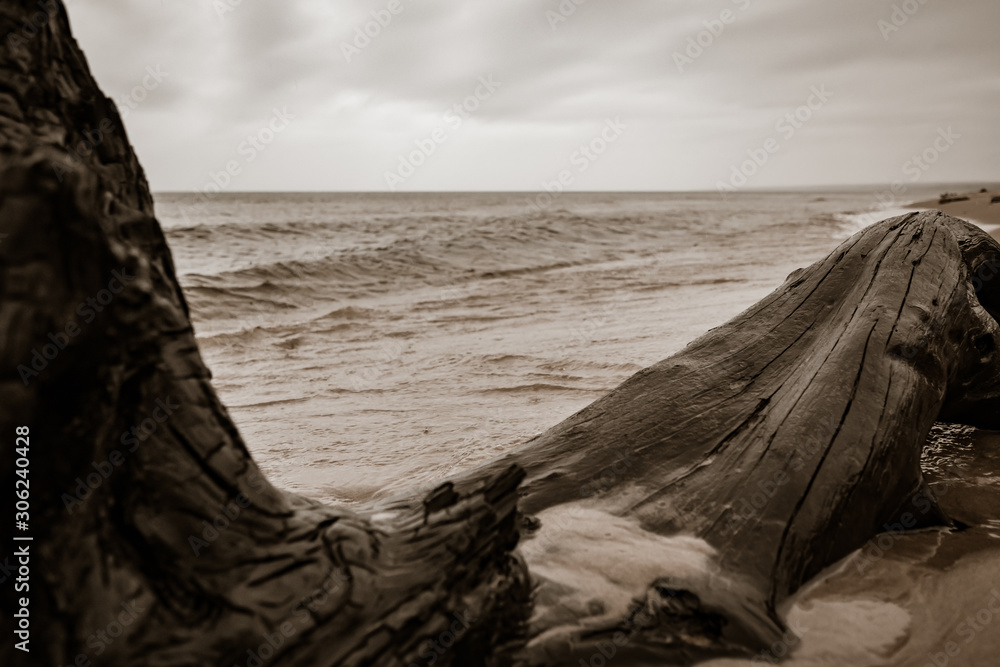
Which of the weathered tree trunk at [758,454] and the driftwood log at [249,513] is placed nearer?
the driftwood log at [249,513]

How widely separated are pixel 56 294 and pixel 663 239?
17.9m

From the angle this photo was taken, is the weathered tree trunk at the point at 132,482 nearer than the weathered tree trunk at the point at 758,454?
Yes

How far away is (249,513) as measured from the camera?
1309 mm

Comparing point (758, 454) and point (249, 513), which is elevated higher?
point (249, 513)

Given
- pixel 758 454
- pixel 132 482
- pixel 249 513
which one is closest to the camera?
pixel 132 482

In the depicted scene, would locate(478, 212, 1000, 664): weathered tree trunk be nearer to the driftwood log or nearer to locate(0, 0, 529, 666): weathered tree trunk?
the driftwood log

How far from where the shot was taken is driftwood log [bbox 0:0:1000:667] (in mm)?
1114

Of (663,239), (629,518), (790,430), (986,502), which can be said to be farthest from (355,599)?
(663,239)

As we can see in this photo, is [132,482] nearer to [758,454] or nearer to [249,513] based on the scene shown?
[249,513]

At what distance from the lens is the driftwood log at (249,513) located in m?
1.11

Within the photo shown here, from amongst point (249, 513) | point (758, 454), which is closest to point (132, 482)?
point (249, 513)

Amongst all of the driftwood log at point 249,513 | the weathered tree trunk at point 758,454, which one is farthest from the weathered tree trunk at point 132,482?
the weathered tree trunk at point 758,454

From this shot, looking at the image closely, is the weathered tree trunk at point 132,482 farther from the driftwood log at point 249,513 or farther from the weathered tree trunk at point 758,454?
the weathered tree trunk at point 758,454

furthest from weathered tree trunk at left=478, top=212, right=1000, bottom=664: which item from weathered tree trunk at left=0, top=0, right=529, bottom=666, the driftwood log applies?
weathered tree trunk at left=0, top=0, right=529, bottom=666
